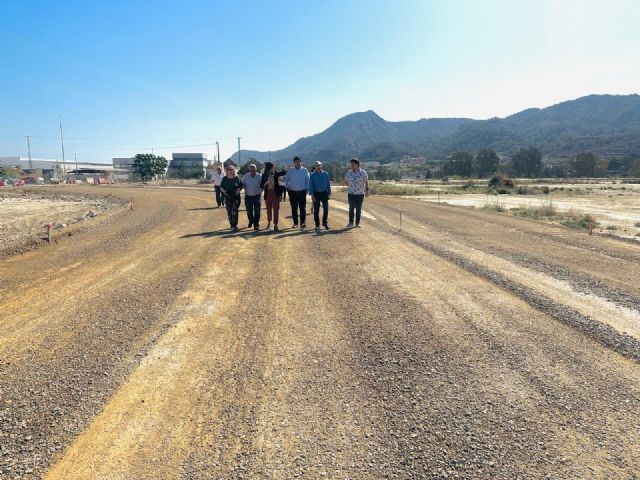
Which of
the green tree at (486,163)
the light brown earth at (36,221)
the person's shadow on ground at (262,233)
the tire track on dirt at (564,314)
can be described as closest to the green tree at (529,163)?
the green tree at (486,163)

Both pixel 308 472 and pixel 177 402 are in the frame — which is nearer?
pixel 308 472

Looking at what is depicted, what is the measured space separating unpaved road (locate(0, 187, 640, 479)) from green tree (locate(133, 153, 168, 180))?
84440 mm

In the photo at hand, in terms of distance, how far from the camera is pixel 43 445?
8.20 feet

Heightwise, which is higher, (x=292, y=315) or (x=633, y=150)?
(x=633, y=150)

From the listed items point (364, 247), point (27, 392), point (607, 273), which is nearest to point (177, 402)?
point (27, 392)

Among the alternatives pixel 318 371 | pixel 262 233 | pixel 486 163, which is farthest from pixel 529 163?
pixel 318 371

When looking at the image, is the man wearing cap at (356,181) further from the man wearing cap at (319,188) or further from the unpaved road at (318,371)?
the unpaved road at (318,371)

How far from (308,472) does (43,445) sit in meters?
1.73

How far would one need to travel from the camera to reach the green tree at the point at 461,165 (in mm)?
136250

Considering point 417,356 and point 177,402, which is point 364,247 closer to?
point 417,356

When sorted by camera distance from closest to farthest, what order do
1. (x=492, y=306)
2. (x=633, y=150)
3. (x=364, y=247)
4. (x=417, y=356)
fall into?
(x=417, y=356)
(x=492, y=306)
(x=364, y=247)
(x=633, y=150)

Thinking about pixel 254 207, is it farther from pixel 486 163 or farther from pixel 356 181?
pixel 486 163

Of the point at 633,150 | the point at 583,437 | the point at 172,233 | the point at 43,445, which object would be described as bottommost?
the point at 583,437

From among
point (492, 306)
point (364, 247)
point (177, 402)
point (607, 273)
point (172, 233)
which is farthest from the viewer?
point (172, 233)
